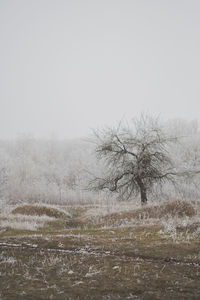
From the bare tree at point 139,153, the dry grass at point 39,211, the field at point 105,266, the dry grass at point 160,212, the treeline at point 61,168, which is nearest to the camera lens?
the field at point 105,266

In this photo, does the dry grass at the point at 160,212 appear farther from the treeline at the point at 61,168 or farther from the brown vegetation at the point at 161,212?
the treeline at the point at 61,168

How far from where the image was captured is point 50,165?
77.9 metres

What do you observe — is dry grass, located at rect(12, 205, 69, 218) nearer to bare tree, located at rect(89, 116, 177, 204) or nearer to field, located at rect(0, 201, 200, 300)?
bare tree, located at rect(89, 116, 177, 204)

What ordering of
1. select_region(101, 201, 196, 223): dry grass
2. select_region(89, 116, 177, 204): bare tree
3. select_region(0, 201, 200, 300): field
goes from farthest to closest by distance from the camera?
select_region(89, 116, 177, 204): bare tree < select_region(101, 201, 196, 223): dry grass < select_region(0, 201, 200, 300): field

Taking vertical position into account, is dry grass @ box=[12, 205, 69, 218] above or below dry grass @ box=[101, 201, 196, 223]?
below

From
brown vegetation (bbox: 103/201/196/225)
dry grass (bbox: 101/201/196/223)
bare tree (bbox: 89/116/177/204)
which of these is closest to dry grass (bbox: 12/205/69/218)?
bare tree (bbox: 89/116/177/204)

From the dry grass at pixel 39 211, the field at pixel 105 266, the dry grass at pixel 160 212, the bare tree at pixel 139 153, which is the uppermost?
the bare tree at pixel 139 153

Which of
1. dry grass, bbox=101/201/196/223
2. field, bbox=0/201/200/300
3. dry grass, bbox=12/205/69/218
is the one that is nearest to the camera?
field, bbox=0/201/200/300

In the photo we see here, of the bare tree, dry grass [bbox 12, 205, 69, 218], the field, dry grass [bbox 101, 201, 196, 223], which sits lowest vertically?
dry grass [bbox 12, 205, 69, 218]

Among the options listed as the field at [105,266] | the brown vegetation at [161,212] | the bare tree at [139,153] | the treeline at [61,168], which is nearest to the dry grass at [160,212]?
the brown vegetation at [161,212]

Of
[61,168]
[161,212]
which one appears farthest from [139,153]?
[61,168]

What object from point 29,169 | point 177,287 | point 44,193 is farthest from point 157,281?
point 29,169

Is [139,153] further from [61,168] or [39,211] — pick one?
[61,168]

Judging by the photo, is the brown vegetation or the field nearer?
the field
